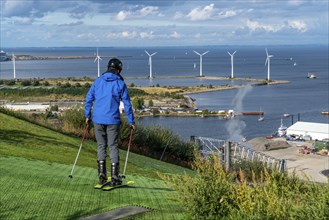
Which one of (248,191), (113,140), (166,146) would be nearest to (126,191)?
(113,140)

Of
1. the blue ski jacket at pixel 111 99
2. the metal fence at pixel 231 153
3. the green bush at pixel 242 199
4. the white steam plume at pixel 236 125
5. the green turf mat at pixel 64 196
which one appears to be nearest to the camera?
the green bush at pixel 242 199

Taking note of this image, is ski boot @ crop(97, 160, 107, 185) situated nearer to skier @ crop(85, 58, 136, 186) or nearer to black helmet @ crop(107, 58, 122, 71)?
skier @ crop(85, 58, 136, 186)

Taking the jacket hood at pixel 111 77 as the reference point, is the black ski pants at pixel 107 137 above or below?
below

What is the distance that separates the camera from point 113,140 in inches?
256

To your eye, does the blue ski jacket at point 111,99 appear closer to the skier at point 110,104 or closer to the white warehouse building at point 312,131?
the skier at point 110,104

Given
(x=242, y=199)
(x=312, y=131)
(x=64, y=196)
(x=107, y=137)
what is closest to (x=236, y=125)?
(x=312, y=131)

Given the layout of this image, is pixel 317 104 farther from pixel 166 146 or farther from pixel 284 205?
pixel 284 205

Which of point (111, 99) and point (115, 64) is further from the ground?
point (115, 64)

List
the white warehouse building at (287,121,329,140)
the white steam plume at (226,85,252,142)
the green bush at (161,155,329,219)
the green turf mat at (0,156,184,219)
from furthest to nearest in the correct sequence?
the white steam plume at (226,85,252,142) → the white warehouse building at (287,121,329,140) → the green turf mat at (0,156,184,219) → the green bush at (161,155,329,219)

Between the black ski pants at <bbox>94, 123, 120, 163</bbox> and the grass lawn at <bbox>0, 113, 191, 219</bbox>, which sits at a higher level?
the black ski pants at <bbox>94, 123, 120, 163</bbox>

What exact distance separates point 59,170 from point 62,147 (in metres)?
3.96

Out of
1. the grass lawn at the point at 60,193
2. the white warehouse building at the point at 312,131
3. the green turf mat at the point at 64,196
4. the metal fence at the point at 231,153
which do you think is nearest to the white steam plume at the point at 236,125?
the white warehouse building at the point at 312,131

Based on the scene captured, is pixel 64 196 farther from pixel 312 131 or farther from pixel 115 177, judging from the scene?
pixel 312 131

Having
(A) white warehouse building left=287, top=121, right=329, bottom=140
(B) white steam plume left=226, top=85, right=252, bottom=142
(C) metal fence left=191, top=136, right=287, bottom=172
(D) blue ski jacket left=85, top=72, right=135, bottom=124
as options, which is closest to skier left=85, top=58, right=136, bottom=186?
(D) blue ski jacket left=85, top=72, right=135, bottom=124
